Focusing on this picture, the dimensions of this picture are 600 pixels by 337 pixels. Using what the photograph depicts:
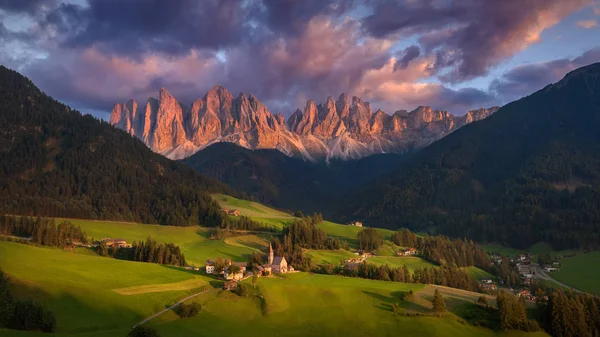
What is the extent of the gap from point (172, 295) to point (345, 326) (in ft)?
110

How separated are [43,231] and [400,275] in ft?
321

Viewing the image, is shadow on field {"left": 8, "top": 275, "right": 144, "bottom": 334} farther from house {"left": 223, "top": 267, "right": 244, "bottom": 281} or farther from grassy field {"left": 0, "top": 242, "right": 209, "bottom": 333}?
house {"left": 223, "top": 267, "right": 244, "bottom": 281}

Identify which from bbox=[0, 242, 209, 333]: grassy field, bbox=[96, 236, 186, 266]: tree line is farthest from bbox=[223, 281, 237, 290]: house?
bbox=[96, 236, 186, 266]: tree line

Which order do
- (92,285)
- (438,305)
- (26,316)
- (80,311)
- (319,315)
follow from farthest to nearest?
(438,305) < (92,285) < (319,315) < (80,311) < (26,316)

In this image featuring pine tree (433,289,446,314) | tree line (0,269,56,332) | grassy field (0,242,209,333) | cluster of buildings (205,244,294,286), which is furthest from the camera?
cluster of buildings (205,244,294,286)

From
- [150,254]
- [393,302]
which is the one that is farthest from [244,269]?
[393,302]

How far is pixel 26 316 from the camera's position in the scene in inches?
2921

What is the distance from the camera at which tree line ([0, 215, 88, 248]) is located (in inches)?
5556

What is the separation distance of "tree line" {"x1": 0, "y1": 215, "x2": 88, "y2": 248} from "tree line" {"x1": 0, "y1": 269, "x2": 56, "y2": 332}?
68.3 metres

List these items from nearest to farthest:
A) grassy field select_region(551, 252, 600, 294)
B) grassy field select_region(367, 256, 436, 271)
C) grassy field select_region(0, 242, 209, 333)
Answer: grassy field select_region(0, 242, 209, 333) → grassy field select_region(551, 252, 600, 294) → grassy field select_region(367, 256, 436, 271)

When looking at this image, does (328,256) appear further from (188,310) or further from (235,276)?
(188,310)

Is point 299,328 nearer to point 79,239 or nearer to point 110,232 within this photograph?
point 79,239

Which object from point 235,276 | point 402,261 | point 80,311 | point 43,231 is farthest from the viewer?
point 402,261

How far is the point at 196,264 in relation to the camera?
494ft
